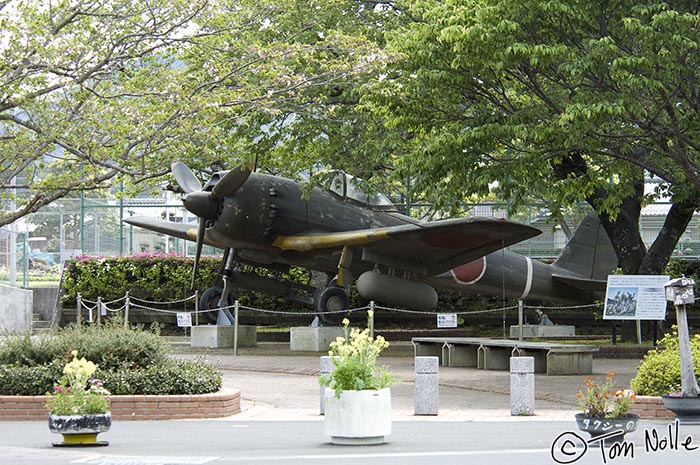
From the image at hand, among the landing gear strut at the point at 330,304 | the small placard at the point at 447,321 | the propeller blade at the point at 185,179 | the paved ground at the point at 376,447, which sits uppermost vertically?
the propeller blade at the point at 185,179

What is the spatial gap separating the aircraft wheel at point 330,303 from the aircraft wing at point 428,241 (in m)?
1.08

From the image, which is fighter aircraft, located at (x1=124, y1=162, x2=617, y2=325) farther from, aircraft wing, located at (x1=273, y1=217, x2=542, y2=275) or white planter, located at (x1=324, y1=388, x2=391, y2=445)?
white planter, located at (x1=324, y1=388, x2=391, y2=445)

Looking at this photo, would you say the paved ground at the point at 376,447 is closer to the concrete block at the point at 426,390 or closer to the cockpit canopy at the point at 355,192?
the concrete block at the point at 426,390

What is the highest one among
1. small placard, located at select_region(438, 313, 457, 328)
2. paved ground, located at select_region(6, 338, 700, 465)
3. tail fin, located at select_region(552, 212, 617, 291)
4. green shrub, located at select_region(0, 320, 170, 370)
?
tail fin, located at select_region(552, 212, 617, 291)

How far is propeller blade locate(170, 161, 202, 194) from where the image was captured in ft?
89.6

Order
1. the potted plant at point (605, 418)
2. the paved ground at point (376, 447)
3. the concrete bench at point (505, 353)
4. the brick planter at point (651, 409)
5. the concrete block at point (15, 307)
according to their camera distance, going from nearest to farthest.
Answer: the paved ground at point (376, 447) < the potted plant at point (605, 418) < the brick planter at point (651, 409) < the concrete bench at point (505, 353) < the concrete block at point (15, 307)

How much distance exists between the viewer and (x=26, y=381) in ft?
46.4

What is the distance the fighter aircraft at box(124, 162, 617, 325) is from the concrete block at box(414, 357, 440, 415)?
9515 mm

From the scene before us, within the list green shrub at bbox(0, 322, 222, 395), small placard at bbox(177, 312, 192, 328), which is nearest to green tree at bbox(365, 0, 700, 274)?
green shrub at bbox(0, 322, 222, 395)

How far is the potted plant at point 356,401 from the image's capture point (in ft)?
37.1

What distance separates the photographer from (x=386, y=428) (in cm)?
1143

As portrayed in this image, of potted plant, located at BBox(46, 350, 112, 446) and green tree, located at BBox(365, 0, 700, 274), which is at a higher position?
green tree, located at BBox(365, 0, 700, 274)

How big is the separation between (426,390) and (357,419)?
3236mm

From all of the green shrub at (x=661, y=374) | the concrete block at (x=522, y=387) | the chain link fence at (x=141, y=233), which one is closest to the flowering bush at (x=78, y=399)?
the concrete block at (x=522, y=387)
